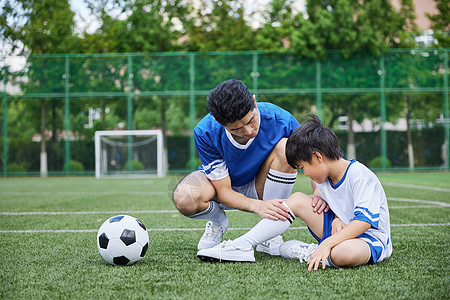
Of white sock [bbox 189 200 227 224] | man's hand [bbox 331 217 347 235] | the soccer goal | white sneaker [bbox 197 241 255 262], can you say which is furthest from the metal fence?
man's hand [bbox 331 217 347 235]

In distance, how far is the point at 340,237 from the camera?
233 centimetres

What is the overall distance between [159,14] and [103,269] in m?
18.0

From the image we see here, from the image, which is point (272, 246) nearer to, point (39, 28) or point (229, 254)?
point (229, 254)

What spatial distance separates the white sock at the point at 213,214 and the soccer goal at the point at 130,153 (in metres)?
12.4

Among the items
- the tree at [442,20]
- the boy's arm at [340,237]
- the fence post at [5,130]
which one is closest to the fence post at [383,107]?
the tree at [442,20]

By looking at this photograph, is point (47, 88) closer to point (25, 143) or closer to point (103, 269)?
point (25, 143)

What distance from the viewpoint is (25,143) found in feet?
51.2

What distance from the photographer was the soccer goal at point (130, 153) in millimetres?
15234

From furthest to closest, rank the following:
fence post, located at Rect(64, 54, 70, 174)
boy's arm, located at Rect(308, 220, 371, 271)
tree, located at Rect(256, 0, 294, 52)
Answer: tree, located at Rect(256, 0, 294, 52) → fence post, located at Rect(64, 54, 70, 174) → boy's arm, located at Rect(308, 220, 371, 271)

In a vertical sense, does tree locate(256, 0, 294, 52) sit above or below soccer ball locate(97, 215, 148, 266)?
above

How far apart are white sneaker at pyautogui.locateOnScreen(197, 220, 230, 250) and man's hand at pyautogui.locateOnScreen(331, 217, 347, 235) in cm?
80

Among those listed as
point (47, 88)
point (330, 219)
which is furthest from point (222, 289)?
point (47, 88)

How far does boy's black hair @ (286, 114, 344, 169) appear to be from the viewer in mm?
2398

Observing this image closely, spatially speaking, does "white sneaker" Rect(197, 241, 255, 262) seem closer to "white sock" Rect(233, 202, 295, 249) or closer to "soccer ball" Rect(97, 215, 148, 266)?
"white sock" Rect(233, 202, 295, 249)
